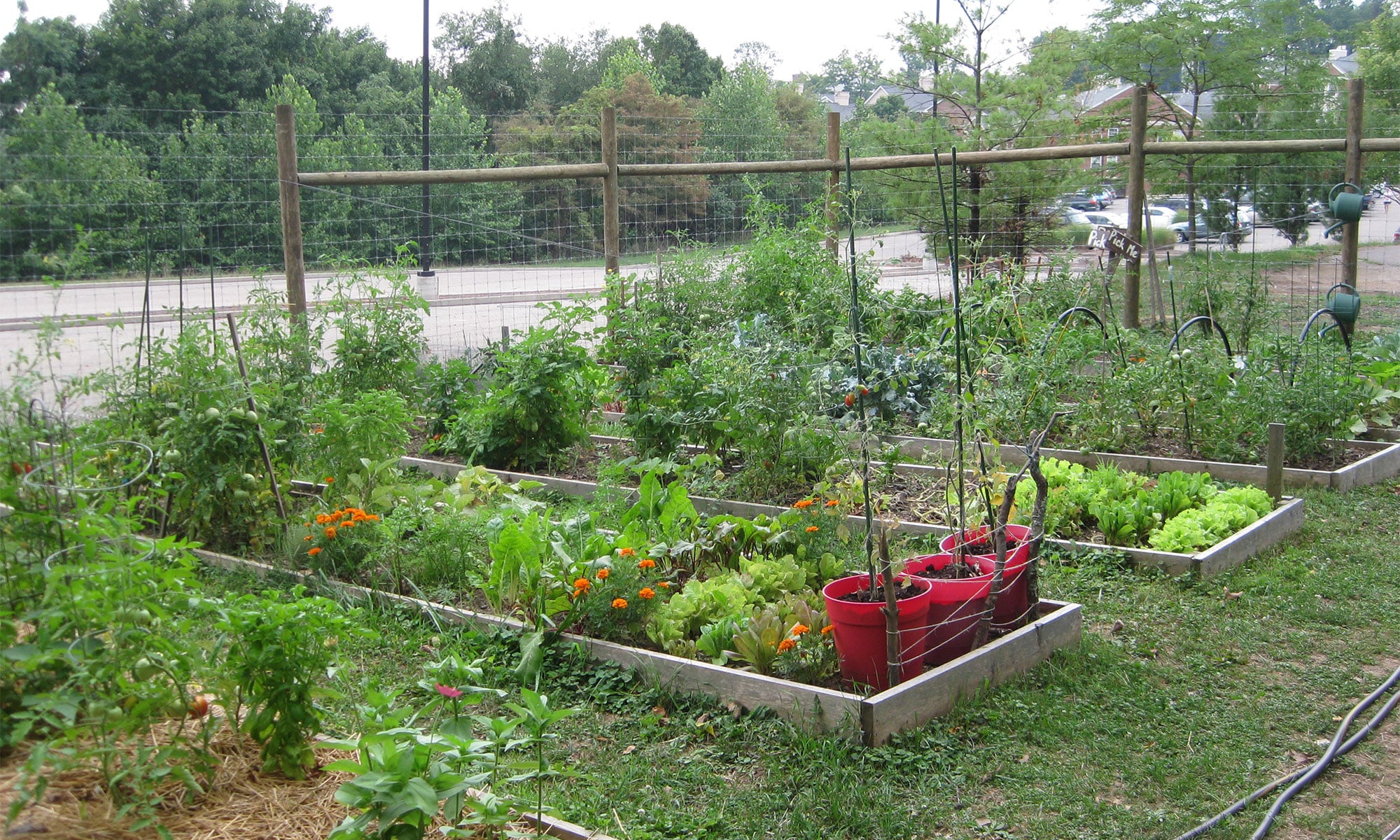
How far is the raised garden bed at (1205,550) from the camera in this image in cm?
450

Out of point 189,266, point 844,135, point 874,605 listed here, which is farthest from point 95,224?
point 844,135

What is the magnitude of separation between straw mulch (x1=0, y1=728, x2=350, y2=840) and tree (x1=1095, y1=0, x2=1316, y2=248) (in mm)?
13537

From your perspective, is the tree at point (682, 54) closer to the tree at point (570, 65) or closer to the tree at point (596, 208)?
the tree at point (570, 65)

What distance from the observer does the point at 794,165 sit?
9625 millimetres

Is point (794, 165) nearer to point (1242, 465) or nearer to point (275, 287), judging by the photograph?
point (275, 287)

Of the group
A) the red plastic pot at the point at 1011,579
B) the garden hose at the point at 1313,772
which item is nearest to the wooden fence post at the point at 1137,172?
the red plastic pot at the point at 1011,579

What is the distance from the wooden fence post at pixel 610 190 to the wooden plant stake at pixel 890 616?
5.91 meters

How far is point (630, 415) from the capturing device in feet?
20.1

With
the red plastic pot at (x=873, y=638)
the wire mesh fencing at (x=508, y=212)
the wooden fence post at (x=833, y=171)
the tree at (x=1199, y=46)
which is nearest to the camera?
the red plastic pot at (x=873, y=638)

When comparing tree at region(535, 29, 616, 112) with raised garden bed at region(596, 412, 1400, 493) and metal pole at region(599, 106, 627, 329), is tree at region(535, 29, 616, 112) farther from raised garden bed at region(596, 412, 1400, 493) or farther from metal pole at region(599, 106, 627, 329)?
raised garden bed at region(596, 412, 1400, 493)

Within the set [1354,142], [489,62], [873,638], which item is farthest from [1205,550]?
[489,62]

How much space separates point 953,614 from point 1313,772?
1.14 m

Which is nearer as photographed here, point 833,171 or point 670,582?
point 670,582

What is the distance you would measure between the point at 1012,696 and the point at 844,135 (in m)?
10.8
